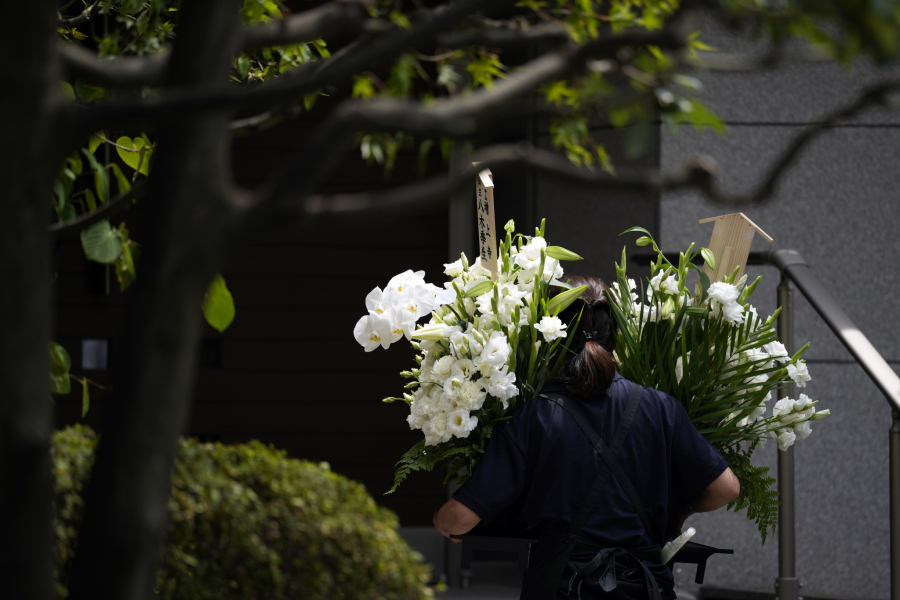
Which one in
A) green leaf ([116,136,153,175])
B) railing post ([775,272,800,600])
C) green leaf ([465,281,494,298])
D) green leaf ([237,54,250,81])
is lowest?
railing post ([775,272,800,600])

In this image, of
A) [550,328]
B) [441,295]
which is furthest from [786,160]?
[441,295]

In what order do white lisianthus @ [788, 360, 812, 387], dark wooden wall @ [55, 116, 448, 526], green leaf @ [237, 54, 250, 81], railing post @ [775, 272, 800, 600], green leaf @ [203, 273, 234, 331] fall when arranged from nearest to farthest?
green leaf @ [203, 273, 234, 331], white lisianthus @ [788, 360, 812, 387], green leaf @ [237, 54, 250, 81], railing post @ [775, 272, 800, 600], dark wooden wall @ [55, 116, 448, 526]

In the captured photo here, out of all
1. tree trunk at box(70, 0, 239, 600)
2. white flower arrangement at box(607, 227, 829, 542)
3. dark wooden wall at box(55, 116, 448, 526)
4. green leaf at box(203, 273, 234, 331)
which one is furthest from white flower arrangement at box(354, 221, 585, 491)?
dark wooden wall at box(55, 116, 448, 526)

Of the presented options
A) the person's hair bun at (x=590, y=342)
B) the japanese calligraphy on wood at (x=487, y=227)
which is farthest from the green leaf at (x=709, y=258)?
the japanese calligraphy on wood at (x=487, y=227)

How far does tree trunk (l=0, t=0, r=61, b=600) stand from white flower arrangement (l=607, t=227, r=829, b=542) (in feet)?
4.81

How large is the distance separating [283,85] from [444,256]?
3941mm

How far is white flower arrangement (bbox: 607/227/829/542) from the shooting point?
6.61ft

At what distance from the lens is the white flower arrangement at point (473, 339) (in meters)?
1.84

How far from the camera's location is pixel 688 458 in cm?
194

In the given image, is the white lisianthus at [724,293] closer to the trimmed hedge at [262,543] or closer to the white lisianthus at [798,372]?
the white lisianthus at [798,372]

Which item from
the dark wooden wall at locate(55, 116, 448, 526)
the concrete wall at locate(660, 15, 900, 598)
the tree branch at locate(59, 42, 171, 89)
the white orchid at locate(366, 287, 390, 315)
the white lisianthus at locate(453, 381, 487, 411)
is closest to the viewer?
the tree branch at locate(59, 42, 171, 89)

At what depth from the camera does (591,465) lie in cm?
189

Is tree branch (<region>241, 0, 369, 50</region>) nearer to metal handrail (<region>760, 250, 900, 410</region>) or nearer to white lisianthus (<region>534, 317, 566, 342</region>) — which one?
white lisianthus (<region>534, 317, 566, 342</region>)

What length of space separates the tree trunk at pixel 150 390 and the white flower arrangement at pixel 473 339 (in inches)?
A: 42.3
